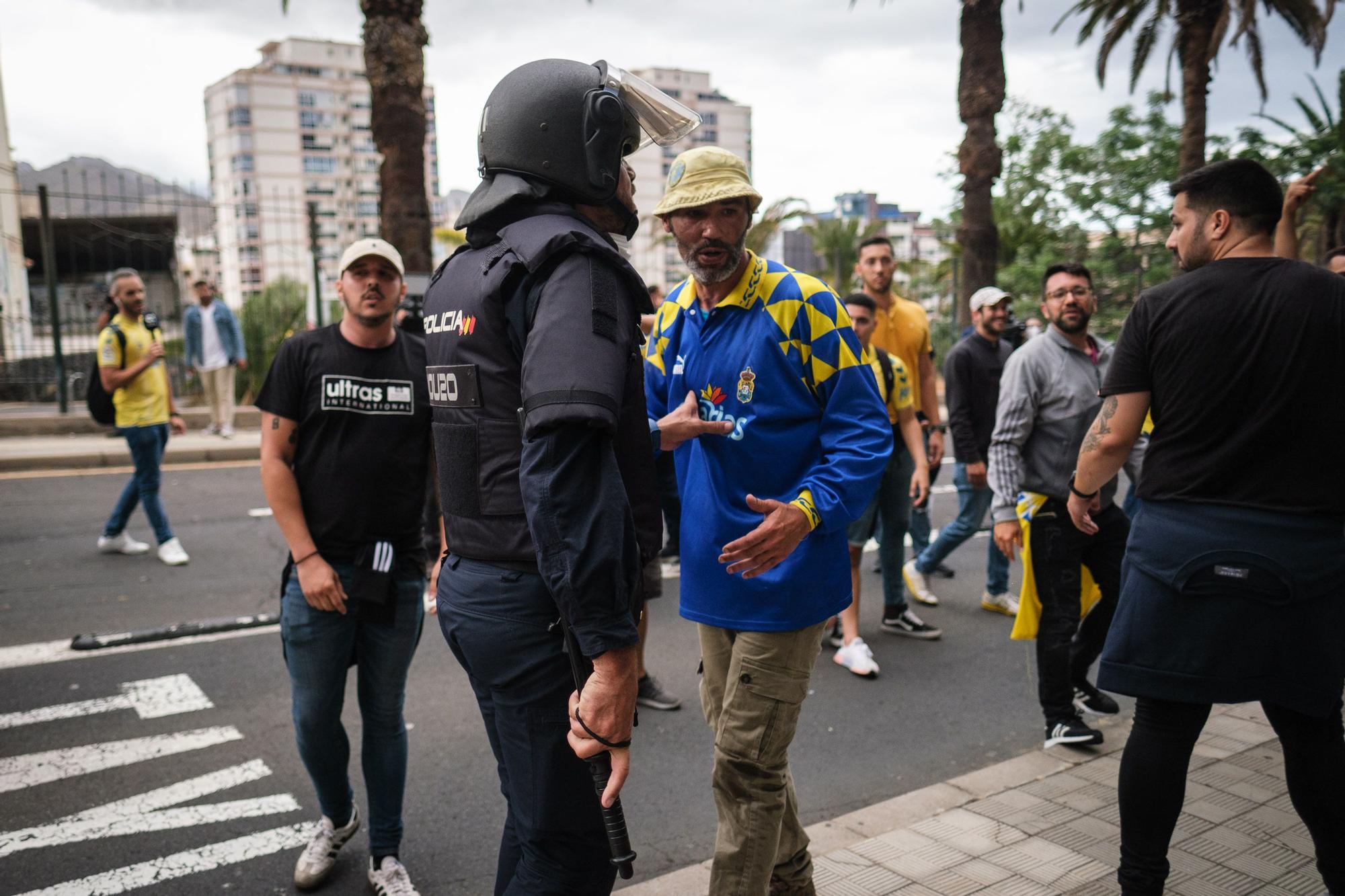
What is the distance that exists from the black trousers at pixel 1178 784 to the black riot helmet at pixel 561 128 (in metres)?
2.03

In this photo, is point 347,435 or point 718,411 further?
point 347,435

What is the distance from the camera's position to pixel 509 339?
194 centimetres

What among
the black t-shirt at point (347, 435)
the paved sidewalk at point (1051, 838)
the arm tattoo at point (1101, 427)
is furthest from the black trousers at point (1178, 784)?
the black t-shirt at point (347, 435)

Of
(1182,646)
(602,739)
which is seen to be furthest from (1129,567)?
(602,739)

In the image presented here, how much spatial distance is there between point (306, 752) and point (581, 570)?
187cm

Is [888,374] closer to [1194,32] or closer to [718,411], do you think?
[718,411]

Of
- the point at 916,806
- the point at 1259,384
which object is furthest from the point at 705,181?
the point at 916,806

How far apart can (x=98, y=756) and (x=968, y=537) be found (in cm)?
512

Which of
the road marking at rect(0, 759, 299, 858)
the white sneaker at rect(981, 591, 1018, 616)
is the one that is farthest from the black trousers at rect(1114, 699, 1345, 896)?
the white sneaker at rect(981, 591, 1018, 616)

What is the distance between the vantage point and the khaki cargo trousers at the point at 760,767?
257cm

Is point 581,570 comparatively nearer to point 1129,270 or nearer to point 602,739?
point 602,739

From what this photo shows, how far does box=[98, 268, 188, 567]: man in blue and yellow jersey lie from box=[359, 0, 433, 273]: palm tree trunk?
85.4 inches

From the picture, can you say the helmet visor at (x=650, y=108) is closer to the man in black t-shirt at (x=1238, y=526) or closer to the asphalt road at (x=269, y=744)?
the man in black t-shirt at (x=1238, y=526)

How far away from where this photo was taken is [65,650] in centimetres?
543
